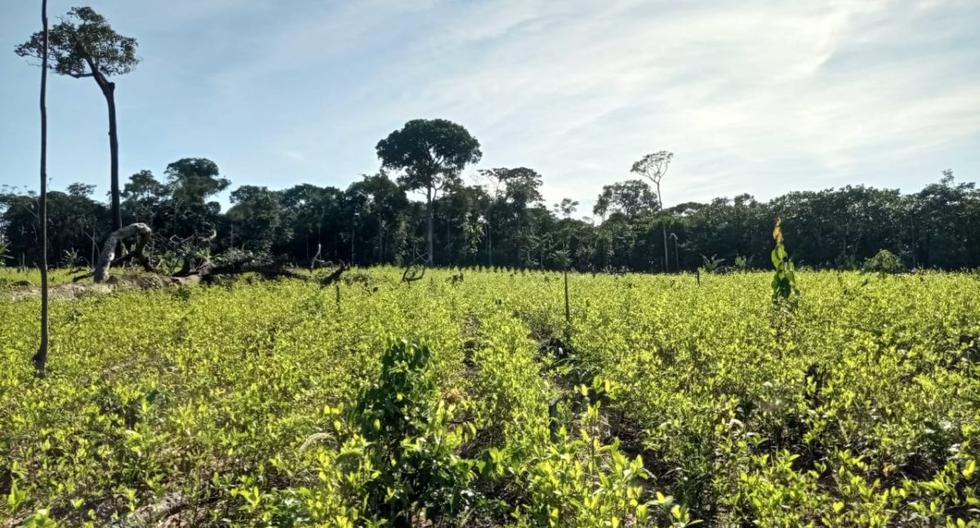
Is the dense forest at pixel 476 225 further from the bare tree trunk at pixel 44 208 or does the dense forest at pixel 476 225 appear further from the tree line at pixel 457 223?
the bare tree trunk at pixel 44 208

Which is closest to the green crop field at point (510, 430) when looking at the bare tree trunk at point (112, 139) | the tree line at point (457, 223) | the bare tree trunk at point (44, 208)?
the bare tree trunk at point (44, 208)

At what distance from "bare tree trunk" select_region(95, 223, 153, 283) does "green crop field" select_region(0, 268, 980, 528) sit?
756 centimetres

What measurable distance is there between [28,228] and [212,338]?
144ft

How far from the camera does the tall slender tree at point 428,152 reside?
39.1 meters

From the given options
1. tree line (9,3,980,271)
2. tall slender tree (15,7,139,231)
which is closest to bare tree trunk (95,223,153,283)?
tall slender tree (15,7,139,231)

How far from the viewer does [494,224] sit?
41875 mm

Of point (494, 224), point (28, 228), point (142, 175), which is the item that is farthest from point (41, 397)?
point (28, 228)

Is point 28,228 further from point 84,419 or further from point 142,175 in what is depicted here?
point 84,419

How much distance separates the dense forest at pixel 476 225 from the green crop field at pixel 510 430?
30.1 m

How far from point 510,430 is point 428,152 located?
124 feet

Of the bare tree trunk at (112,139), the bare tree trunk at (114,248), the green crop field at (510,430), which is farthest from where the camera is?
the bare tree trunk at (112,139)

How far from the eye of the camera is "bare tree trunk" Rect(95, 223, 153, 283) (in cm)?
1358

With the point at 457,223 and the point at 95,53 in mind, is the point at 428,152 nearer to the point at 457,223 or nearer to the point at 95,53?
the point at 457,223

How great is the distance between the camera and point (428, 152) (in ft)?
131
